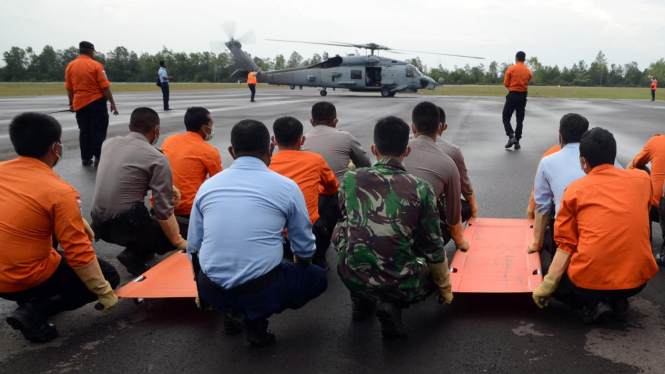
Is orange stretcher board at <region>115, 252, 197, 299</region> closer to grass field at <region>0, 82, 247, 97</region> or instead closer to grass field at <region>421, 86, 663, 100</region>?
grass field at <region>0, 82, 247, 97</region>

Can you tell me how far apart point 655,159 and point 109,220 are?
16.0 feet

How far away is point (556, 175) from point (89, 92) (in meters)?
8.18

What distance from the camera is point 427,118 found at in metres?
4.47

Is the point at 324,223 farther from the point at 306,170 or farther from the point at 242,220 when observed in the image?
the point at 242,220

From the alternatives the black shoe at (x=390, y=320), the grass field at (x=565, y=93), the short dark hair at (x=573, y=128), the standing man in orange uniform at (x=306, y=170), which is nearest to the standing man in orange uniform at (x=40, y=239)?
the standing man in orange uniform at (x=306, y=170)

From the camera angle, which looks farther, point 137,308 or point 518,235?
point 518,235

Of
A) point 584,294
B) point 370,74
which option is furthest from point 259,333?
point 370,74

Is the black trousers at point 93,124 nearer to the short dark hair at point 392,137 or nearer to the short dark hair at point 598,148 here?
the short dark hair at point 392,137

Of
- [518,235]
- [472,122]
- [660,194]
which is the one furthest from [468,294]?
[472,122]

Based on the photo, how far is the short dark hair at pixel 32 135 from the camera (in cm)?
330

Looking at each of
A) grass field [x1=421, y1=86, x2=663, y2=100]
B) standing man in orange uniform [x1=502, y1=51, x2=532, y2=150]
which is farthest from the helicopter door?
standing man in orange uniform [x1=502, y1=51, x2=532, y2=150]

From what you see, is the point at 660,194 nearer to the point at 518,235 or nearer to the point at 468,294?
the point at 518,235

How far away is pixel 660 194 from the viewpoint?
475 centimetres

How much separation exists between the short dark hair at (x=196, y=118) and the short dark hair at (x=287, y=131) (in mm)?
998
